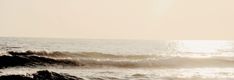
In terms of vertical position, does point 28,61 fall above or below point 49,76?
above

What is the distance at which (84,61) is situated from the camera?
40.2m

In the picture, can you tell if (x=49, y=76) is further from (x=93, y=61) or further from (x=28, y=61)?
(x=93, y=61)

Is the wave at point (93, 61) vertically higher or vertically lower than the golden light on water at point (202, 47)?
lower

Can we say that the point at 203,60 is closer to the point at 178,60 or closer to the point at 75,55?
the point at 178,60

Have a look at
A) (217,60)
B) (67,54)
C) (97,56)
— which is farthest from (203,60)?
(67,54)

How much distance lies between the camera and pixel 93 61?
4047 cm

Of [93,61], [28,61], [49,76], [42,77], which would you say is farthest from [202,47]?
[42,77]

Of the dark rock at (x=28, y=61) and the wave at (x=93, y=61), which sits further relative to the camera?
the wave at (x=93, y=61)

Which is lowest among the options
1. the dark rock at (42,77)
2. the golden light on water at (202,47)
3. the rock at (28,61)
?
the dark rock at (42,77)

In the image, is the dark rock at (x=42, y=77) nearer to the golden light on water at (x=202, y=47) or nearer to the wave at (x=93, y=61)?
the wave at (x=93, y=61)

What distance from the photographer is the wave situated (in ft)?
118

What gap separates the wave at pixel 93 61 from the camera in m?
36.0

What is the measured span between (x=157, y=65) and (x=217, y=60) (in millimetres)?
9398

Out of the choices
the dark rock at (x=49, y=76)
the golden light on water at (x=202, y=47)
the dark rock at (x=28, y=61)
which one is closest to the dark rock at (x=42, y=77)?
the dark rock at (x=49, y=76)
